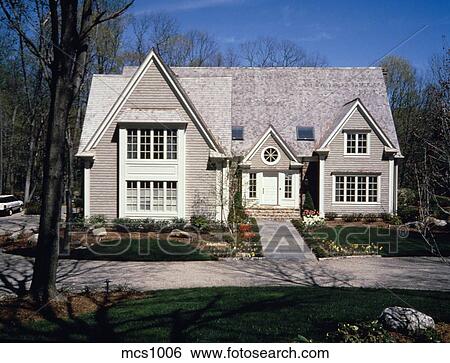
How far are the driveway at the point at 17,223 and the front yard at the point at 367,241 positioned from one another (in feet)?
44.0

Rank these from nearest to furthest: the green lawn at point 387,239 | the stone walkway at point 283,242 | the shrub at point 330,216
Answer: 1. the stone walkway at point 283,242
2. the green lawn at point 387,239
3. the shrub at point 330,216

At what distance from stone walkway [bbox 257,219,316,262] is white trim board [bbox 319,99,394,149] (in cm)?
540

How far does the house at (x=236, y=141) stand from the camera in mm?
21359

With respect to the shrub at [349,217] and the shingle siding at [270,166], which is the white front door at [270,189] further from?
the shrub at [349,217]

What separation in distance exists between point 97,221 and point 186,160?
16.7 ft

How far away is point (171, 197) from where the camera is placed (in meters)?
21.6

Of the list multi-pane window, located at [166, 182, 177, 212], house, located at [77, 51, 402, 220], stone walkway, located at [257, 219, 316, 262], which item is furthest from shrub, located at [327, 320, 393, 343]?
multi-pane window, located at [166, 182, 177, 212]

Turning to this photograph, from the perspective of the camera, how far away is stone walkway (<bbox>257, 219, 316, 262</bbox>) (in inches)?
613

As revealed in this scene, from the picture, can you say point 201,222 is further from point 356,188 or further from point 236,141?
point 356,188

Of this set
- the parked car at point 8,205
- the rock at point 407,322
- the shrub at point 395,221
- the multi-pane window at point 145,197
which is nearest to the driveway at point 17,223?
the parked car at point 8,205

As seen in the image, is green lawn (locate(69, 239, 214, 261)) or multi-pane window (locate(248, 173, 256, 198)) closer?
green lawn (locate(69, 239, 214, 261))

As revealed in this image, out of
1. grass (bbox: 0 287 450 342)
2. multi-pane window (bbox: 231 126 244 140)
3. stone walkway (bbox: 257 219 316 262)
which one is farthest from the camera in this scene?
multi-pane window (bbox: 231 126 244 140)

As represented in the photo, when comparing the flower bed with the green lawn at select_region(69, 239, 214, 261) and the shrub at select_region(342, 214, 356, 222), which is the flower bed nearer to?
the green lawn at select_region(69, 239, 214, 261)

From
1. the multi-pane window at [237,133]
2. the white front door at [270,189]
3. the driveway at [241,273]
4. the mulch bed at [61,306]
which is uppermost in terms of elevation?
the multi-pane window at [237,133]
